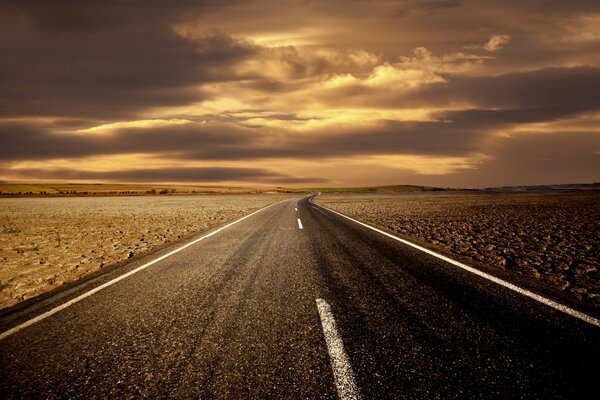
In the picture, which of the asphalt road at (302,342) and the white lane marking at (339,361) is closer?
the white lane marking at (339,361)

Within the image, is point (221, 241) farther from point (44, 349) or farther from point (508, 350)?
point (508, 350)

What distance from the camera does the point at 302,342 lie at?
10.8 ft

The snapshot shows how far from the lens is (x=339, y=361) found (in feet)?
9.44

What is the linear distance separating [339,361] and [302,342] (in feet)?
1.70

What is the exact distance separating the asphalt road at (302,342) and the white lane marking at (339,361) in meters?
0.01

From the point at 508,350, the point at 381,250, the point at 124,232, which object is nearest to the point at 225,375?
the point at 508,350

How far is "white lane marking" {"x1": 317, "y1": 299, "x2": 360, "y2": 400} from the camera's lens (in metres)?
2.46

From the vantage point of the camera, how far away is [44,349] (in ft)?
11.0

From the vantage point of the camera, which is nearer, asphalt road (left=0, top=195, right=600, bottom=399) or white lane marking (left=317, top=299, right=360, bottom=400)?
white lane marking (left=317, top=299, right=360, bottom=400)

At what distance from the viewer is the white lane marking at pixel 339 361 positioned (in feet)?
8.07

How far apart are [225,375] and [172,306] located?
2065 millimetres

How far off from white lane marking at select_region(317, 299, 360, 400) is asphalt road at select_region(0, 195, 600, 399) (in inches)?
0.5

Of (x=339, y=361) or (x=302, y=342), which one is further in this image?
(x=302, y=342)

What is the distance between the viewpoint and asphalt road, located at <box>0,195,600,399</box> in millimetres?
2590
